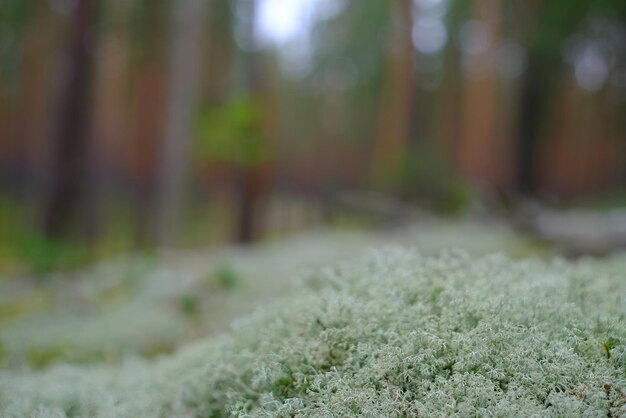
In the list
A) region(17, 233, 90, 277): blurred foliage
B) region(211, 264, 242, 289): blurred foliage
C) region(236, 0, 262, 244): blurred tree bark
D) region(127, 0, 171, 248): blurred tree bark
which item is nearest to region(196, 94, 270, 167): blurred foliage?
region(236, 0, 262, 244): blurred tree bark

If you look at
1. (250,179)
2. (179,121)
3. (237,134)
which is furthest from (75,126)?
(250,179)

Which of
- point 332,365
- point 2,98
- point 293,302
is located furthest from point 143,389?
point 2,98

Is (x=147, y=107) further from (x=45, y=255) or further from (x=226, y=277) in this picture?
(x=226, y=277)

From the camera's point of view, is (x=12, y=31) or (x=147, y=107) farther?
(x=147, y=107)

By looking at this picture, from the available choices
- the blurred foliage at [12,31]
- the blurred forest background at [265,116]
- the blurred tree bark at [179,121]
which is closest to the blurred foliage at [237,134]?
the blurred forest background at [265,116]

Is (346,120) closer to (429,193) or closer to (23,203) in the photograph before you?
(23,203)

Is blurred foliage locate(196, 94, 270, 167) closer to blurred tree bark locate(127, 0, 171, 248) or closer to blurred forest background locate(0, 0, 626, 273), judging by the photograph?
blurred forest background locate(0, 0, 626, 273)
